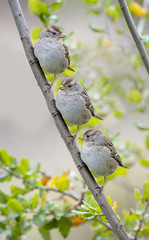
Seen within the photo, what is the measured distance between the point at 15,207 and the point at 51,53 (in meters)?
0.32

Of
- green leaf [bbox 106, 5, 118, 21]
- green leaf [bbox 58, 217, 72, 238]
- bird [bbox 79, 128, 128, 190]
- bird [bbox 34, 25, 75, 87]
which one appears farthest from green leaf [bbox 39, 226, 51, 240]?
green leaf [bbox 106, 5, 118, 21]

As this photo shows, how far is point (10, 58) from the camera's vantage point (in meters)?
1.75

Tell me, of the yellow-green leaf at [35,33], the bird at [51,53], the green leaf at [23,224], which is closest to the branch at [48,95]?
the bird at [51,53]

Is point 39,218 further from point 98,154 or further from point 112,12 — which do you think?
point 112,12

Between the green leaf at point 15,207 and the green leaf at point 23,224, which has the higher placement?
the green leaf at point 15,207

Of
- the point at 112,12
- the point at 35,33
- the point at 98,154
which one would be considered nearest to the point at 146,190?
the point at 98,154

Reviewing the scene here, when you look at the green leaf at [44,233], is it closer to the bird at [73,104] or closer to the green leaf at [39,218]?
the green leaf at [39,218]

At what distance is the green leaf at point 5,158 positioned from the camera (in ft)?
2.55

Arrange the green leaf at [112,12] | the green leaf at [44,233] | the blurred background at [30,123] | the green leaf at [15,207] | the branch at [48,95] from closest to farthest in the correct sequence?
the branch at [48,95] < the green leaf at [15,207] < the green leaf at [44,233] < the green leaf at [112,12] < the blurred background at [30,123]

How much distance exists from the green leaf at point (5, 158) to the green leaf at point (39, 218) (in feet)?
0.41

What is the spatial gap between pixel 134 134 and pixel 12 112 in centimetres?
68

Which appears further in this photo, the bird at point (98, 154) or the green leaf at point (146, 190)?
the green leaf at point (146, 190)

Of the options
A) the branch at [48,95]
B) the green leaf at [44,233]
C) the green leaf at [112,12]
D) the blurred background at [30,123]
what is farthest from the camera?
the blurred background at [30,123]

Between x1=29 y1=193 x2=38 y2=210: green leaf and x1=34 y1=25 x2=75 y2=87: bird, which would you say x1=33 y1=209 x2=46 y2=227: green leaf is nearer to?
x1=29 y1=193 x2=38 y2=210: green leaf
